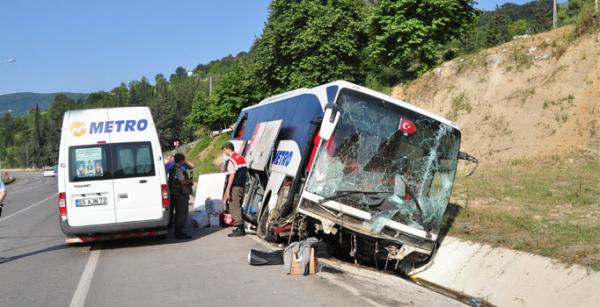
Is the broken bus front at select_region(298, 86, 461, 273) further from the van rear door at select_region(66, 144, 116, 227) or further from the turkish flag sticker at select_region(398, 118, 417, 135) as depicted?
the van rear door at select_region(66, 144, 116, 227)

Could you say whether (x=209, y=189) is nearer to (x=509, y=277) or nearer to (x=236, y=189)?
(x=236, y=189)

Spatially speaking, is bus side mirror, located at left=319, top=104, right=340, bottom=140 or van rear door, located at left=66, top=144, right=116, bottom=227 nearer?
bus side mirror, located at left=319, top=104, right=340, bottom=140

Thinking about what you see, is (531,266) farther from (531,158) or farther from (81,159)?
(531,158)

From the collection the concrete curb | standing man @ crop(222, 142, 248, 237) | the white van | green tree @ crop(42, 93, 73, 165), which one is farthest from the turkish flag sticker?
green tree @ crop(42, 93, 73, 165)

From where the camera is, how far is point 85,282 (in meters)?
8.17

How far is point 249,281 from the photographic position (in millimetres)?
7828

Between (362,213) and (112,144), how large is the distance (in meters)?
5.12

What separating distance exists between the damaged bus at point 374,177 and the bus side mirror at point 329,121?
15 millimetres

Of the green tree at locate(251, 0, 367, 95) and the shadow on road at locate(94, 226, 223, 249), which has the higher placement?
the green tree at locate(251, 0, 367, 95)

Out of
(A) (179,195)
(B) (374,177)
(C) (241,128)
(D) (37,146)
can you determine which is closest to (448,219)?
(B) (374,177)

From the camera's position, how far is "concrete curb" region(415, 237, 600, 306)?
22.7 feet

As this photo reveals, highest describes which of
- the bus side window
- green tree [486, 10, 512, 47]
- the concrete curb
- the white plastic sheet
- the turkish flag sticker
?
green tree [486, 10, 512, 47]

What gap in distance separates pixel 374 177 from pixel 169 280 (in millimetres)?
3436

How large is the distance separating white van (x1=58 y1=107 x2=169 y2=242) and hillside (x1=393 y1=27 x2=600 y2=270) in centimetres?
569
